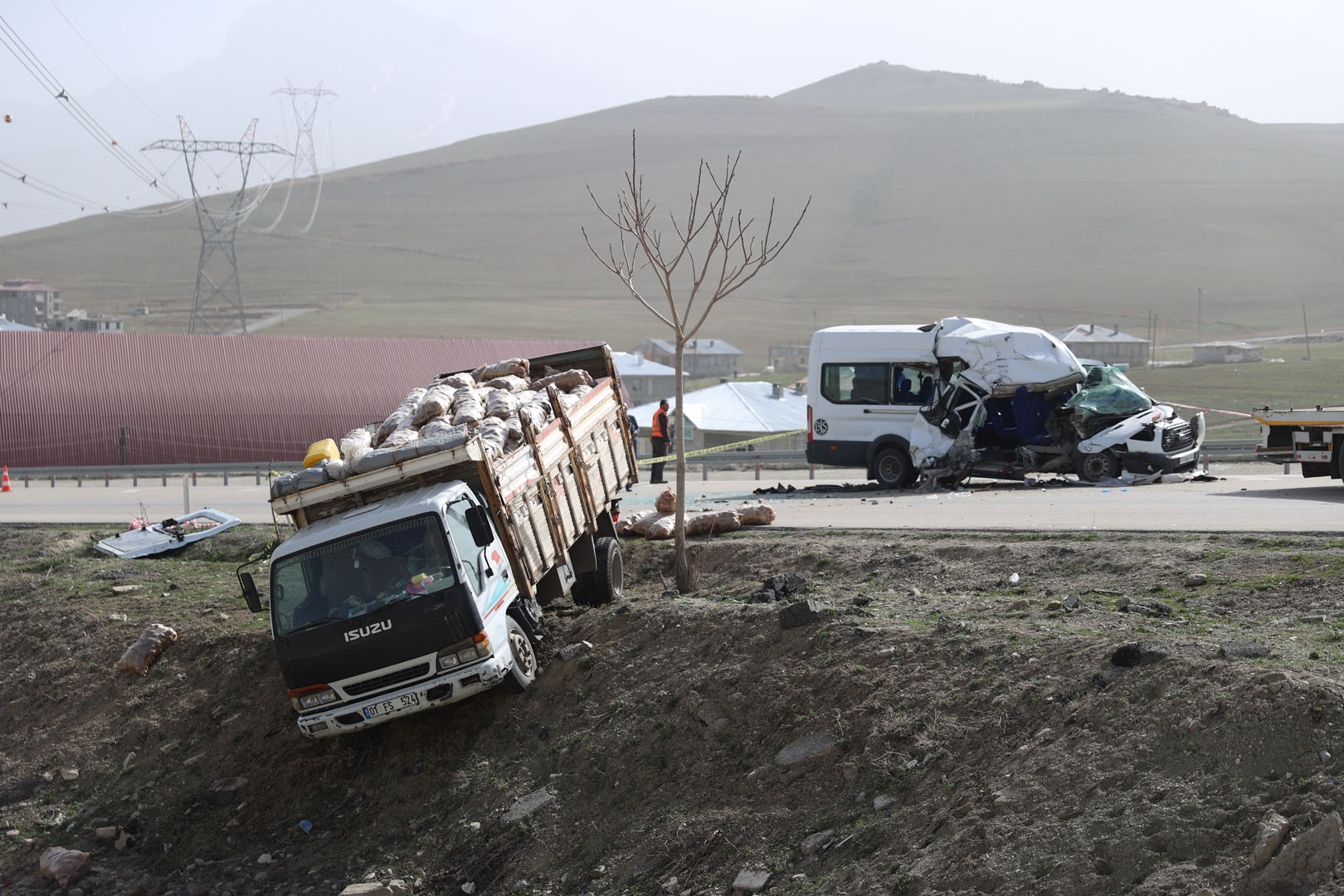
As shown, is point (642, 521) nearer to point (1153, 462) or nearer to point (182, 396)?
point (1153, 462)

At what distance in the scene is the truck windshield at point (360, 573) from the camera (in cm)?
918

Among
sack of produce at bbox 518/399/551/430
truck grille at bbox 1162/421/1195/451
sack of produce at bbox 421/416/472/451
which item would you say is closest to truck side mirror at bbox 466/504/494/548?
sack of produce at bbox 421/416/472/451

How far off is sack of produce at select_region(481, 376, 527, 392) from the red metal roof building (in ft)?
84.2

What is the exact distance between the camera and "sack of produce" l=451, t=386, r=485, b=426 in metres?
11.5

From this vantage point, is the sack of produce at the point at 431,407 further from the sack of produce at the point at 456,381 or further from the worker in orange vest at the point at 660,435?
the worker in orange vest at the point at 660,435

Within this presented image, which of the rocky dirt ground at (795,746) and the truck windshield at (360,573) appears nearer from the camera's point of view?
the rocky dirt ground at (795,746)

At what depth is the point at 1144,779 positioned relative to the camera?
6363 mm

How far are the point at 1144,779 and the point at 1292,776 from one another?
2.34 feet

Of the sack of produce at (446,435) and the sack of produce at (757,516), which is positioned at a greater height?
the sack of produce at (446,435)

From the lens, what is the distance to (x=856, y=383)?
2175cm

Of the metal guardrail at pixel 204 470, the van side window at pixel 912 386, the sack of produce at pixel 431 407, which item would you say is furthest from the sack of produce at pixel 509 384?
the metal guardrail at pixel 204 470

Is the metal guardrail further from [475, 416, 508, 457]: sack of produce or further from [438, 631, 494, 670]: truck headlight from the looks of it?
[438, 631, 494, 670]: truck headlight

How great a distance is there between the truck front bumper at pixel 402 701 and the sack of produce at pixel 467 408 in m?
2.54

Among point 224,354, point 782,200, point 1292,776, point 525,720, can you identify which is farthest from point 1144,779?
point 782,200
